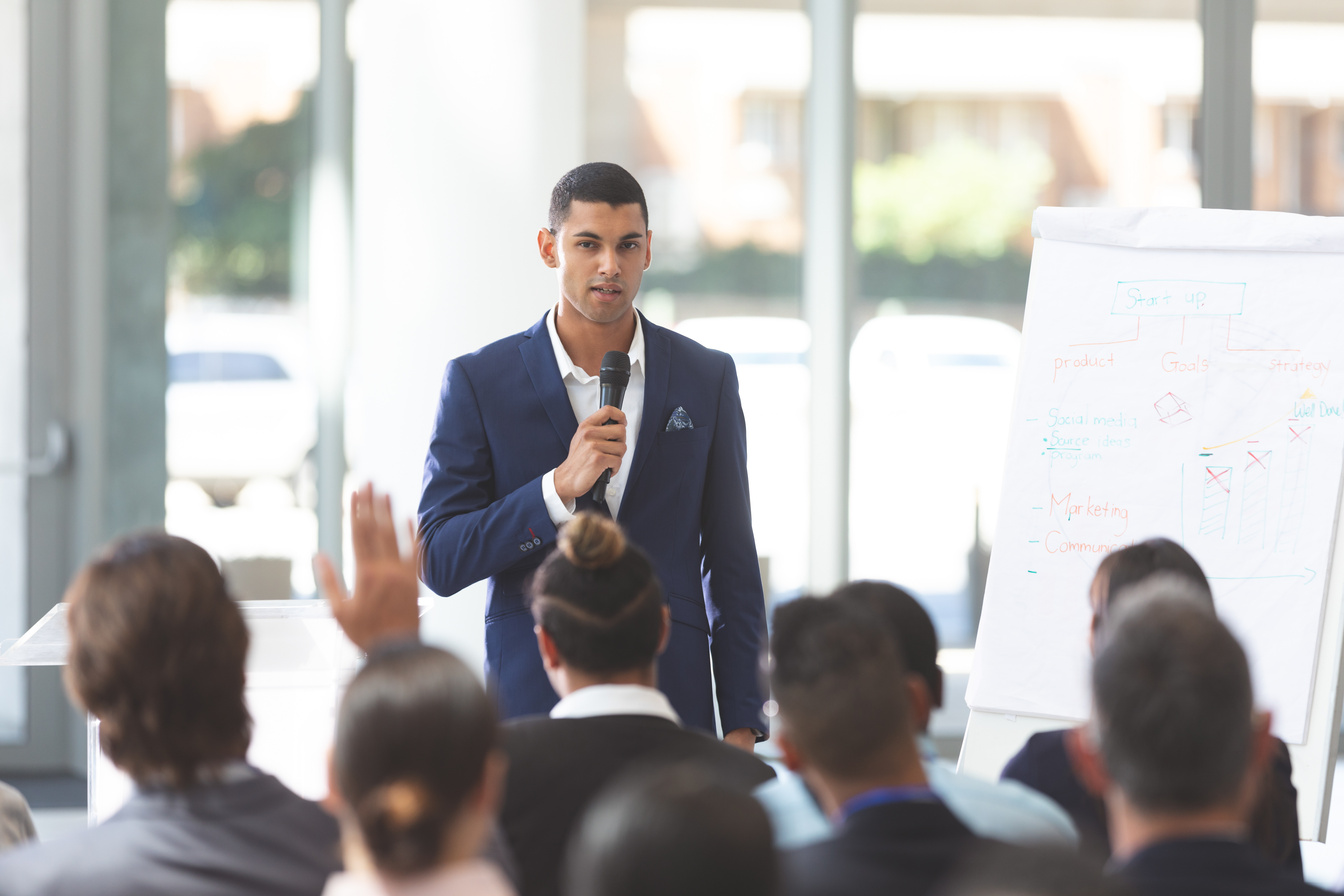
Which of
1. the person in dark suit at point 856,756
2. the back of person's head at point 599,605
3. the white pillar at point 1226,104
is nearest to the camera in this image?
the person in dark suit at point 856,756

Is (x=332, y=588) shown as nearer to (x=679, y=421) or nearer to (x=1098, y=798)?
(x=679, y=421)

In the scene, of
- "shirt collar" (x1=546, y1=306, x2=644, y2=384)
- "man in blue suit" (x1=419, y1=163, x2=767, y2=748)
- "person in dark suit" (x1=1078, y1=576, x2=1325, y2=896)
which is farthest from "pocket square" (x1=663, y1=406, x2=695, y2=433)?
"person in dark suit" (x1=1078, y1=576, x2=1325, y2=896)

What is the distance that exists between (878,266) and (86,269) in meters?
2.71

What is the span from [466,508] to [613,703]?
813 mm

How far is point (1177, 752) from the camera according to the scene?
1205 mm

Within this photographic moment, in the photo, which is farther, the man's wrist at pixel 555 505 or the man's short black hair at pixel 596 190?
the man's short black hair at pixel 596 190

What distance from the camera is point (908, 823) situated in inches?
49.8

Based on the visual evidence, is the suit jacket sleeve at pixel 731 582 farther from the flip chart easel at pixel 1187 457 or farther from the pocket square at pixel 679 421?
the flip chart easel at pixel 1187 457

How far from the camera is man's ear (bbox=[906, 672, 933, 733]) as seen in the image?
148 centimetres

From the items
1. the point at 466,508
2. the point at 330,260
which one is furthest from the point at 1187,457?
the point at 330,260

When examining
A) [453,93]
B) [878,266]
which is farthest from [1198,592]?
[878,266]

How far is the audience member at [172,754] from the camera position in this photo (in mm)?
1264

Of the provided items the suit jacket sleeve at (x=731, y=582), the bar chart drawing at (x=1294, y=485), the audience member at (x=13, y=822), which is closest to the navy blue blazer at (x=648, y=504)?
the suit jacket sleeve at (x=731, y=582)

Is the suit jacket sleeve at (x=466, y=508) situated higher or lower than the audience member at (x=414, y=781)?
higher
